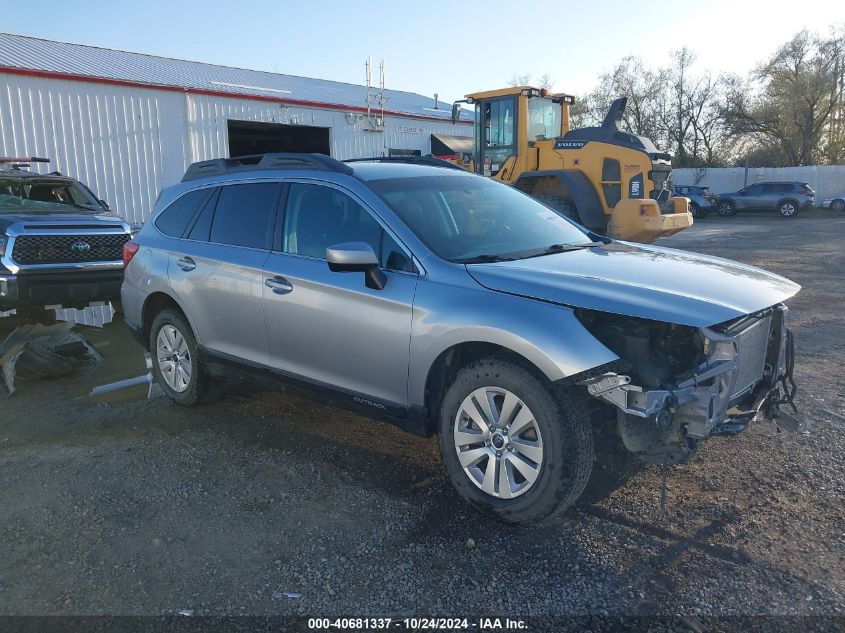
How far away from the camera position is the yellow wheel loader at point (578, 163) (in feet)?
A: 38.4

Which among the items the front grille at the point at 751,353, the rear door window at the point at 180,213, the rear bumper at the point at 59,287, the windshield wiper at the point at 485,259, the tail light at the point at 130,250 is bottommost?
the rear bumper at the point at 59,287

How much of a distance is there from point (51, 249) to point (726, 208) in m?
32.1

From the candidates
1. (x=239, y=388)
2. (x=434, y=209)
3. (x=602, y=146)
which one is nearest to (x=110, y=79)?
(x=602, y=146)

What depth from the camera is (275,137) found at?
22.2 meters

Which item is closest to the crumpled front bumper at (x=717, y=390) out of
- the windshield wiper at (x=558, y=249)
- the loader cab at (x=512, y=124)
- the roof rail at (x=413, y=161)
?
the windshield wiper at (x=558, y=249)

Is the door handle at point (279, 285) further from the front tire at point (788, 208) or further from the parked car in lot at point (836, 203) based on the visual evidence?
the parked car in lot at point (836, 203)

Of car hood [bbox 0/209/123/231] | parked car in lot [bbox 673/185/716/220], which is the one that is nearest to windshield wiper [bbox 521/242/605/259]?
car hood [bbox 0/209/123/231]

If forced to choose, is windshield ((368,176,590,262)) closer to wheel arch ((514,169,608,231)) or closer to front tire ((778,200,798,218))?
wheel arch ((514,169,608,231))

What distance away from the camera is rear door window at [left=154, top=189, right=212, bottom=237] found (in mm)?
5469

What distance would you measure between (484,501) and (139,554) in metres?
1.75

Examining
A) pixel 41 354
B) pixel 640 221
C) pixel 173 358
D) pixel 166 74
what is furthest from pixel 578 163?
pixel 166 74

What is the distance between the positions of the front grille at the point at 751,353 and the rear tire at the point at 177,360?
3784 mm

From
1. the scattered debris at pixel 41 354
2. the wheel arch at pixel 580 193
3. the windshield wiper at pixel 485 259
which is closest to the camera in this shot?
the windshield wiper at pixel 485 259

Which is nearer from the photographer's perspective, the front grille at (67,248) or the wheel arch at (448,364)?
the wheel arch at (448,364)
